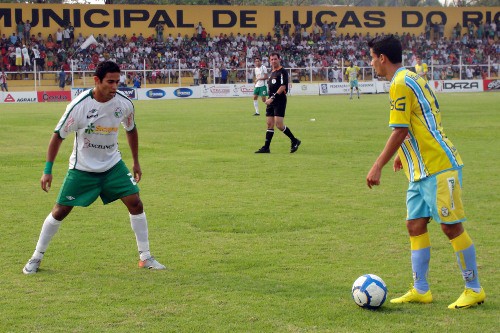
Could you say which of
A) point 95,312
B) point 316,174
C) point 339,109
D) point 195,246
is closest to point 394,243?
point 195,246

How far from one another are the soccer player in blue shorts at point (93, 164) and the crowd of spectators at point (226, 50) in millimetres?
41117

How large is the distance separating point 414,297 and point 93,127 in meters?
3.25

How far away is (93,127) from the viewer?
7191 millimetres

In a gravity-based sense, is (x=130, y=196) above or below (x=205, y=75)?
below

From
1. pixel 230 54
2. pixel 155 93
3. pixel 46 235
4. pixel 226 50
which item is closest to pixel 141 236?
pixel 46 235

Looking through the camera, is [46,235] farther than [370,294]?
Yes

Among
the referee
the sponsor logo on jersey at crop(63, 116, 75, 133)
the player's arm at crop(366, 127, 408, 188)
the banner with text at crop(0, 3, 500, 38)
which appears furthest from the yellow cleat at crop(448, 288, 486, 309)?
the banner with text at crop(0, 3, 500, 38)

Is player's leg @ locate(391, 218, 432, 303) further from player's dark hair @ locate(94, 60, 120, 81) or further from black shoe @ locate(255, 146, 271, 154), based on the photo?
black shoe @ locate(255, 146, 271, 154)

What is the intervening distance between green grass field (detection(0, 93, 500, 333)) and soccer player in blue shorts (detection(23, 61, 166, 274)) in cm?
42

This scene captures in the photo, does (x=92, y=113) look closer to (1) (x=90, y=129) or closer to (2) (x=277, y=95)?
(1) (x=90, y=129)

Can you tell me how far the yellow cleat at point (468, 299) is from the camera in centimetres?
591

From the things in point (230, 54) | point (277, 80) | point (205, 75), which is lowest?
point (277, 80)

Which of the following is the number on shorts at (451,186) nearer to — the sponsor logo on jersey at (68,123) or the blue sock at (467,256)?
the blue sock at (467,256)

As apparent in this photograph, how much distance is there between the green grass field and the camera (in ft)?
19.0
